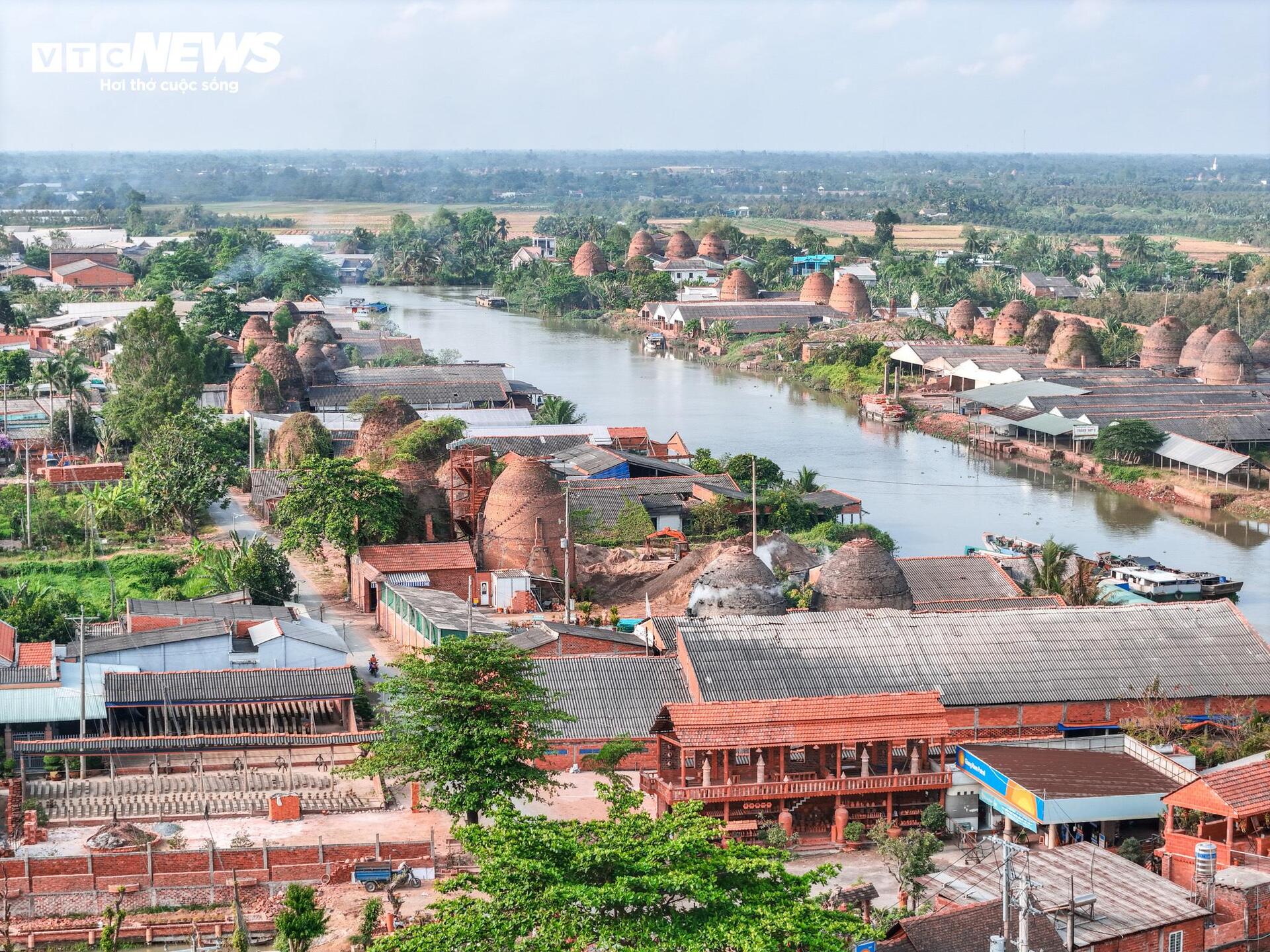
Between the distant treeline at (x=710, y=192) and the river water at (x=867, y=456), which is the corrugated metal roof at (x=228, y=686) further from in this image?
the distant treeline at (x=710, y=192)

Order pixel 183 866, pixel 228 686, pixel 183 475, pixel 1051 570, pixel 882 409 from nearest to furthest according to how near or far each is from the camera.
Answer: pixel 183 866, pixel 228 686, pixel 1051 570, pixel 183 475, pixel 882 409

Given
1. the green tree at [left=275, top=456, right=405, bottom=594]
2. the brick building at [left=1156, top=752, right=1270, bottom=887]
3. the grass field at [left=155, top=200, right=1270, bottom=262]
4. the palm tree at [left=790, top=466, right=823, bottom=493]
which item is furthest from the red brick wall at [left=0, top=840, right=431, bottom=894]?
the grass field at [left=155, top=200, right=1270, bottom=262]

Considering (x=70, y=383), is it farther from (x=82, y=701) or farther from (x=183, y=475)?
(x=82, y=701)

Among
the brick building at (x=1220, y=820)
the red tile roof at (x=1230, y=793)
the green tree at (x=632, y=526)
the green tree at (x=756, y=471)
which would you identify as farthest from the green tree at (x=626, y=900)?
the green tree at (x=756, y=471)

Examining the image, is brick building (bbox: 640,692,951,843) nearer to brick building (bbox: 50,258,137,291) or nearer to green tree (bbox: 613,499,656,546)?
green tree (bbox: 613,499,656,546)

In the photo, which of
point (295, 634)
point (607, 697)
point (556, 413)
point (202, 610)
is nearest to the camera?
point (607, 697)

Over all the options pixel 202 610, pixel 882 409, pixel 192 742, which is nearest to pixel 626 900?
pixel 192 742

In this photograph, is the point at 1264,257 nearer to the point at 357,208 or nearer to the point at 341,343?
the point at 341,343

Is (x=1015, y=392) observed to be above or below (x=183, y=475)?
below
